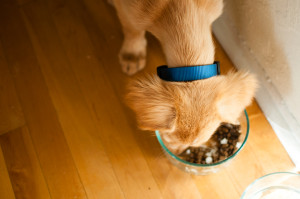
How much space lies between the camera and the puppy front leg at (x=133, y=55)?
138cm

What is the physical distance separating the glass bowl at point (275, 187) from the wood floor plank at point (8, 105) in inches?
43.2

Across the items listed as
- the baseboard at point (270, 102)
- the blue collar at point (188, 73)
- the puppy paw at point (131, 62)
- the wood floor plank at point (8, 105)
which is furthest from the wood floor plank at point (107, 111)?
the baseboard at point (270, 102)

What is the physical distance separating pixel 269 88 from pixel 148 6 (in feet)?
2.30

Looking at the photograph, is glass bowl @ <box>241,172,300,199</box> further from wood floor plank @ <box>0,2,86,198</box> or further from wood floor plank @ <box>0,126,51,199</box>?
wood floor plank @ <box>0,126,51,199</box>

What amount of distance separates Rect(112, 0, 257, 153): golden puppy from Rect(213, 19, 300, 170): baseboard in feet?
1.26

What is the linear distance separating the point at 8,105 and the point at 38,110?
0.16m

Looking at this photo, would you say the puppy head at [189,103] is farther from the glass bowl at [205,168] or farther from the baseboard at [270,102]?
the baseboard at [270,102]

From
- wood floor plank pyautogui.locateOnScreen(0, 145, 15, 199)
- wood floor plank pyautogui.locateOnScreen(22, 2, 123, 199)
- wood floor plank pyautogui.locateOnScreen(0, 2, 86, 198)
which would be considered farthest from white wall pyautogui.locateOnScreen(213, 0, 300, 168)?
wood floor plank pyautogui.locateOnScreen(0, 145, 15, 199)

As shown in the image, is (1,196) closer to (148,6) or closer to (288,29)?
(148,6)

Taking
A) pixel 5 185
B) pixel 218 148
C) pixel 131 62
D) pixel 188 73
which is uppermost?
pixel 188 73

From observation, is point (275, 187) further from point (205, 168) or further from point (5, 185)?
point (5, 185)

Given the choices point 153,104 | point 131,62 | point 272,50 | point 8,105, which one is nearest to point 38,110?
point 8,105

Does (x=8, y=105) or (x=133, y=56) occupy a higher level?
(x=133, y=56)

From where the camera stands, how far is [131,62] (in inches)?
55.1
